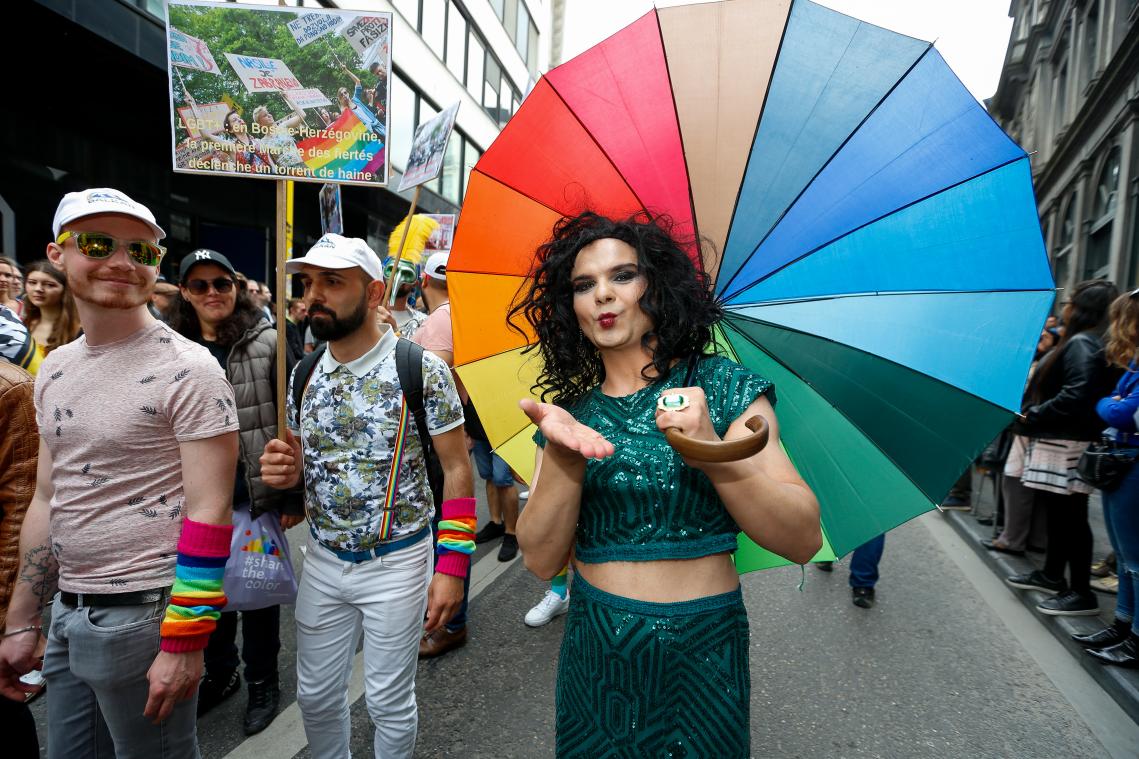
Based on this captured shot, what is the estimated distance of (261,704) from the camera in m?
2.96

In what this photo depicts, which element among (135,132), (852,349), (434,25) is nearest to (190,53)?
(852,349)

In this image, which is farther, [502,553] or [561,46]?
[561,46]

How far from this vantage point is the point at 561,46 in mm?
41312

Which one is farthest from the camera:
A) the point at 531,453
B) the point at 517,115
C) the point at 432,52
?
the point at 432,52

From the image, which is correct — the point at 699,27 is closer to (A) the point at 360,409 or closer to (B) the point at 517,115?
(B) the point at 517,115

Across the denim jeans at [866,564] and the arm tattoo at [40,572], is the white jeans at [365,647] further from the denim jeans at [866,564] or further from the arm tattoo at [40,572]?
the denim jeans at [866,564]

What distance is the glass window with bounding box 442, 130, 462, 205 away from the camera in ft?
63.8

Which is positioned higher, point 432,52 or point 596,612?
point 432,52

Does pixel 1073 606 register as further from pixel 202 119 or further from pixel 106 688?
pixel 202 119

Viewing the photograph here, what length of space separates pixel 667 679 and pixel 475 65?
22.5 meters

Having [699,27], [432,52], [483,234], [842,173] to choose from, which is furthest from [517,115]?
[432,52]

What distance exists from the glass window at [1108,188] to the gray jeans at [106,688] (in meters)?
15.8

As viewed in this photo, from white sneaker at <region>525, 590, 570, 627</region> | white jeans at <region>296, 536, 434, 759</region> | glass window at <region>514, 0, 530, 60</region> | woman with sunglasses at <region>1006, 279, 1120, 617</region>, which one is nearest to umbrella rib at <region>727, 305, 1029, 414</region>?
white jeans at <region>296, 536, 434, 759</region>

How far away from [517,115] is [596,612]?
54.0 inches
